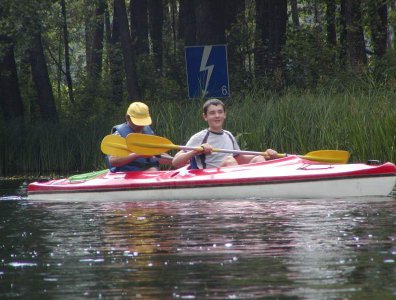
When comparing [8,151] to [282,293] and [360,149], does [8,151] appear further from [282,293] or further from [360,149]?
[282,293]

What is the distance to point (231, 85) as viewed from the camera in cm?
2819

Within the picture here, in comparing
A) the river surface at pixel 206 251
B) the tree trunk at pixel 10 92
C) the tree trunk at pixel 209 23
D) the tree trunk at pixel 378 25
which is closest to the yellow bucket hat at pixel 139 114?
the river surface at pixel 206 251

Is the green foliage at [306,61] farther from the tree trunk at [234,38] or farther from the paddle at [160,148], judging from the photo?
the paddle at [160,148]

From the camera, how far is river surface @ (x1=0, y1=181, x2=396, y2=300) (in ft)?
23.7

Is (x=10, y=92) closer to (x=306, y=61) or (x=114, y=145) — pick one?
(x=306, y=61)

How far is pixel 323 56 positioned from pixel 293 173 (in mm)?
16180

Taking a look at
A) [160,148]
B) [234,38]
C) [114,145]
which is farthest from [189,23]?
[114,145]

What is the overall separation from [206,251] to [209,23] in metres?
17.3

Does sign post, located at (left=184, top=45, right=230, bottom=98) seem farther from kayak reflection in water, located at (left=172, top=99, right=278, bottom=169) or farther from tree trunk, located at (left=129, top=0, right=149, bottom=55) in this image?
tree trunk, located at (left=129, top=0, right=149, bottom=55)

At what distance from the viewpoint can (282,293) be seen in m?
6.96

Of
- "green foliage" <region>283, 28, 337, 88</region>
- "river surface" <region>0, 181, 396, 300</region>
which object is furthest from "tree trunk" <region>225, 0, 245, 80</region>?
"river surface" <region>0, 181, 396, 300</region>

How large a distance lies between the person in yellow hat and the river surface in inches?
53.6

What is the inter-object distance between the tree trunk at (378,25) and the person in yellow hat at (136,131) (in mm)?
14148

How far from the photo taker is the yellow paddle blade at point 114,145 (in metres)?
14.4
